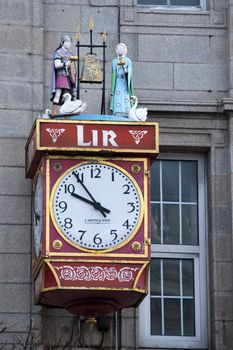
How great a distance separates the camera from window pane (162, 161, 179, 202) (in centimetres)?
2873

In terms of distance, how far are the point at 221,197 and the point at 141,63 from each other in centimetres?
218

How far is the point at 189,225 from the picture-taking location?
94.2 ft

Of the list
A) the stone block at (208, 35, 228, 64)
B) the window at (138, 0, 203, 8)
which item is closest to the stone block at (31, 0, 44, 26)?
the window at (138, 0, 203, 8)

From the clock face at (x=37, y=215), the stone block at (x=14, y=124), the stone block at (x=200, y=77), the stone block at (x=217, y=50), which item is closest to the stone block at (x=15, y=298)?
the clock face at (x=37, y=215)

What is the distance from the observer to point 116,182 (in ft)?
88.4

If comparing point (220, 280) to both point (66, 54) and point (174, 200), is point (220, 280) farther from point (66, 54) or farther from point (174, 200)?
point (66, 54)

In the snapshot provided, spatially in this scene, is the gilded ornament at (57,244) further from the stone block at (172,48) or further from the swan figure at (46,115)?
the stone block at (172,48)

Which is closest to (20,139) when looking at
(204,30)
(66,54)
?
(66,54)

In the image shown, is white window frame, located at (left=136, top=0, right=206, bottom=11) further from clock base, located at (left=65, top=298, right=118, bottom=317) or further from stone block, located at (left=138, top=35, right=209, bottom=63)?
clock base, located at (left=65, top=298, right=118, bottom=317)

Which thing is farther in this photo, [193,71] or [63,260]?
[193,71]

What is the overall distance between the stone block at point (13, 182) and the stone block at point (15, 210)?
0.23 feet

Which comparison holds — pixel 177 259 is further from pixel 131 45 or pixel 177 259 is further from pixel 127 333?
pixel 131 45

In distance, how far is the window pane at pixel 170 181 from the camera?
2873 centimetres

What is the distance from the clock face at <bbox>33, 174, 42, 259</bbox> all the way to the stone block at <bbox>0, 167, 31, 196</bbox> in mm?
517
